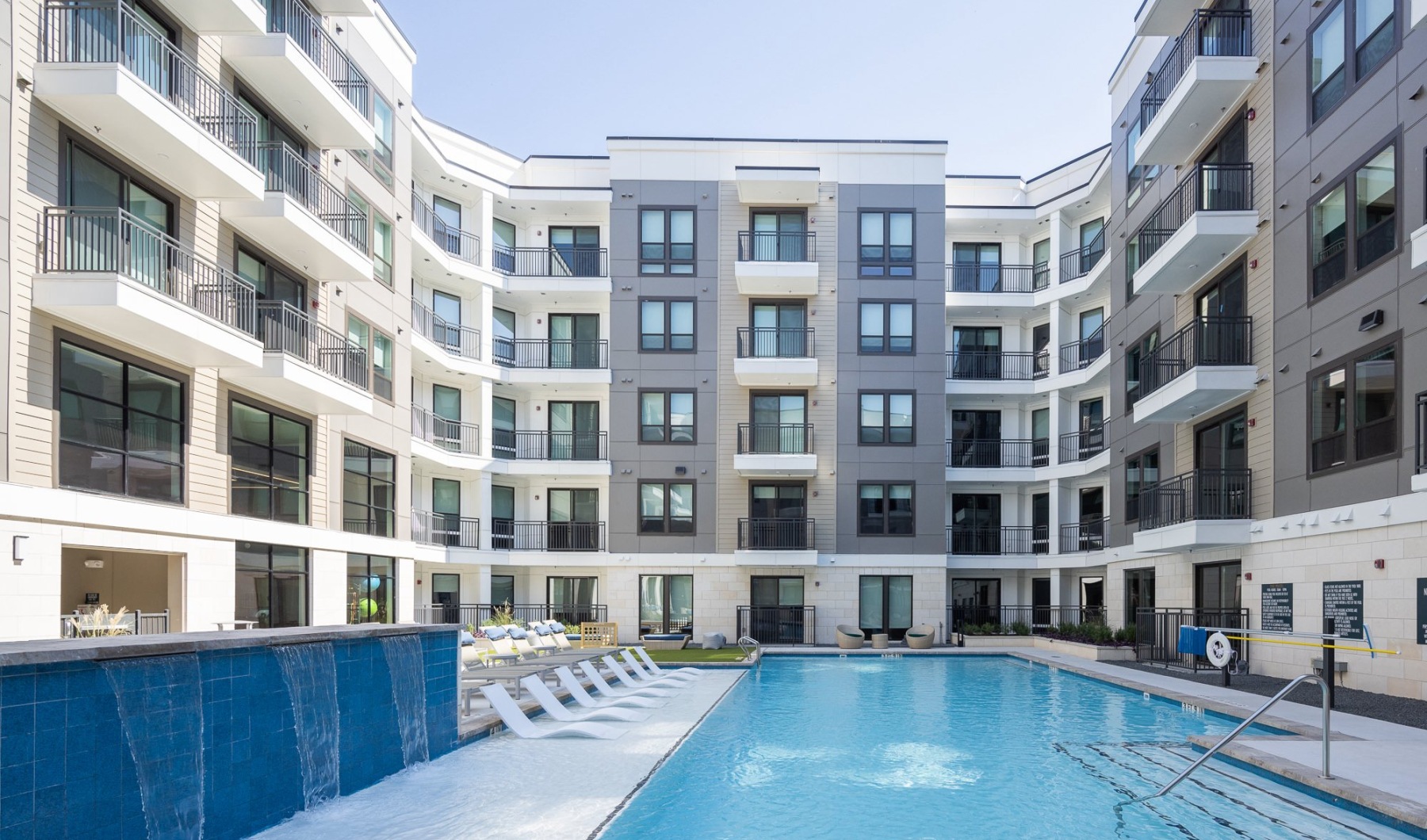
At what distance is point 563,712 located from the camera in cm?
1315

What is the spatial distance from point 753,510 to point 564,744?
19816 millimetres

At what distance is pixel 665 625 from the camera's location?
30.8 meters

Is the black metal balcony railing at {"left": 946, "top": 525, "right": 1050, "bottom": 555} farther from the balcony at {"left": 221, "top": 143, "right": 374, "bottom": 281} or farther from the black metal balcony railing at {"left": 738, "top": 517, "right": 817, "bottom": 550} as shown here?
the balcony at {"left": 221, "top": 143, "right": 374, "bottom": 281}

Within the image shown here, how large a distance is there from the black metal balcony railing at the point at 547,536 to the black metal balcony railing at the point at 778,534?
4431 millimetres

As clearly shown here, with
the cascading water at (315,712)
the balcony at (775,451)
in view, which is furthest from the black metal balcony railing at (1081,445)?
the cascading water at (315,712)

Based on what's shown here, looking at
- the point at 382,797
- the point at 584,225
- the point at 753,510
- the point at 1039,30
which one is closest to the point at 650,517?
the point at 753,510

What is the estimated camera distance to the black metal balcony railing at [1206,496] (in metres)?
19.0

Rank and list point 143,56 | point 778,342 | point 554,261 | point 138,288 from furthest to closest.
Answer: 1. point 554,261
2. point 778,342
3. point 143,56
4. point 138,288

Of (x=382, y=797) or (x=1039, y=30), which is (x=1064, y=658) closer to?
(x=1039, y=30)

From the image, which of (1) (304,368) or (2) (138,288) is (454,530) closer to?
(1) (304,368)

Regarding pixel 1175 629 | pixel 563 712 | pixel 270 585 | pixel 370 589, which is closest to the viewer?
pixel 563 712

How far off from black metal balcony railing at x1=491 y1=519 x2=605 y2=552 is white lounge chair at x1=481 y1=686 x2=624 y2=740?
19354mm

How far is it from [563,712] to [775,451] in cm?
1827

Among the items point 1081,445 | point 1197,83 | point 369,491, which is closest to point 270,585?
point 369,491
